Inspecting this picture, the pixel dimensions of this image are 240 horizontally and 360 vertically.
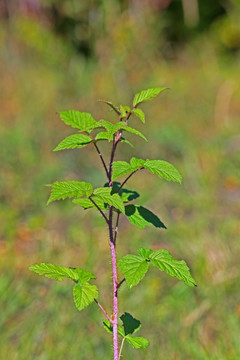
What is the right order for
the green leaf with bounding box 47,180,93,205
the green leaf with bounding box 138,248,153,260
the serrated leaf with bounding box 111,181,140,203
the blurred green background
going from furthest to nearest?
the blurred green background, the serrated leaf with bounding box 111,181,140,203, the green leaf with bounding box 138,248,153,260, the green leaf with bounding box 47,180,93,205

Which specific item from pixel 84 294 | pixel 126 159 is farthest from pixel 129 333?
pixel 126 159

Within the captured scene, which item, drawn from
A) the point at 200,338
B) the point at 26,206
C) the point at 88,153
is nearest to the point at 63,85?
the point at 88,153

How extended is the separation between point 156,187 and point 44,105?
1.53 m

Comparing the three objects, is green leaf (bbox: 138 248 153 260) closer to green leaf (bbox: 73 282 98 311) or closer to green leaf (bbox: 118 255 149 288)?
green leaf (bbox: 118 255 149 288)

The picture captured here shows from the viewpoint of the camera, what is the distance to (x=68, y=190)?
4.17ft

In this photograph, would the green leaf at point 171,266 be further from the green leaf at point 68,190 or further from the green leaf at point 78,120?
the green leaf at point 78,120

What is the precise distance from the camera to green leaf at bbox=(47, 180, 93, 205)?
4.08ft

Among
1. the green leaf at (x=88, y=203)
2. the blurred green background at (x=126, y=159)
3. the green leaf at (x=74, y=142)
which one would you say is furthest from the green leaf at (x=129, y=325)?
the blurred green background at (x=126, y=159)

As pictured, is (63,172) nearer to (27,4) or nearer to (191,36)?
(27,4)

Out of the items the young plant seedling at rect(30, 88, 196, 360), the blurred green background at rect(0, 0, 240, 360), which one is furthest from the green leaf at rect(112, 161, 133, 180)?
the blurred green background at rect(0, 0, 240, 360)

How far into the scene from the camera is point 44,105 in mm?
5086

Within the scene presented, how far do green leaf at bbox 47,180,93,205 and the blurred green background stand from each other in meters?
1.22

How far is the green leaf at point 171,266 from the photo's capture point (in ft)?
4.22

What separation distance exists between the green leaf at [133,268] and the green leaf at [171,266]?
0.08ft
